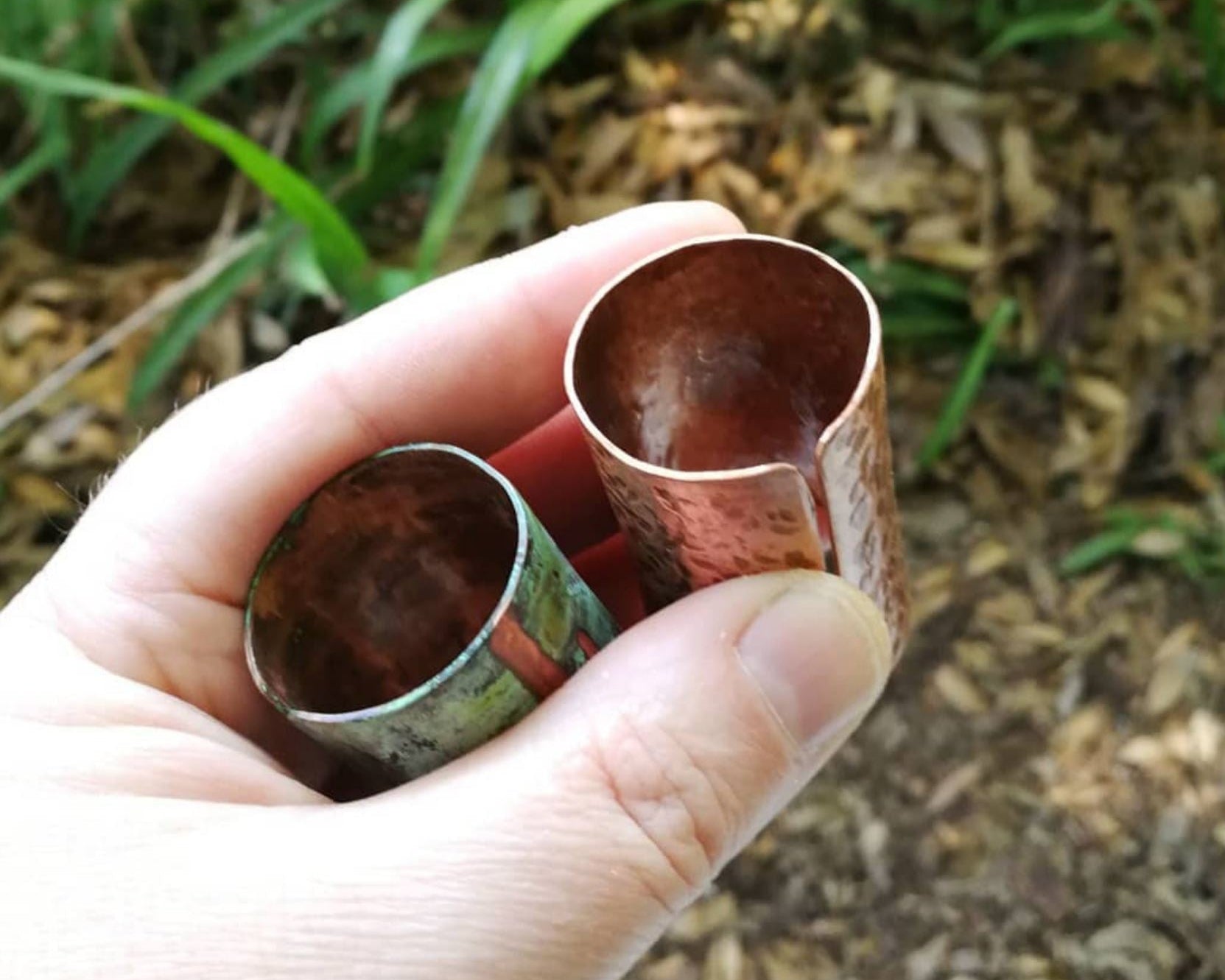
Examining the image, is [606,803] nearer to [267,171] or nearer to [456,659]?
[456,659]

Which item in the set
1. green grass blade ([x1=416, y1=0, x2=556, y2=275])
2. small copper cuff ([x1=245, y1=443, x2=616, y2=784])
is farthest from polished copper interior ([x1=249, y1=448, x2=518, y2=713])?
green grass blade ([x1=416, y1=0, x2=556, y2=275])

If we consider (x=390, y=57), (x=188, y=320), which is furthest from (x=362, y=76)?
(x=188, y=320)

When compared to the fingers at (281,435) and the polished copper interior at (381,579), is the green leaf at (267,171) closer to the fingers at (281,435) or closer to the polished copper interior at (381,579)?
the fingers at (281,435)

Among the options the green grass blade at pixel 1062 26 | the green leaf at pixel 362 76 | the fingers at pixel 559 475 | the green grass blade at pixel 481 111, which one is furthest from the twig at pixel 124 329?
the green grass blade at pixel 1062 26

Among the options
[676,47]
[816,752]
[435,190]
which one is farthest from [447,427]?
[676,47]

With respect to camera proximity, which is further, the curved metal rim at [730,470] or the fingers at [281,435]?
the fingers at [281,435]

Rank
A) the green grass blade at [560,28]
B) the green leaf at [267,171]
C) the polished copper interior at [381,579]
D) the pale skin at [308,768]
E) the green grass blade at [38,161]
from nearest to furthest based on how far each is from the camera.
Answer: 1. the pale skin at [308,768]
2. the polished copper interior at [381,579]
3. the green leaf at [267,171]
4. the green grass blade at [560,28]
5. the green grass blade at [38,161]

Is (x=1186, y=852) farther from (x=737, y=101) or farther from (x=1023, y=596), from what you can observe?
(x=737, y=101)
